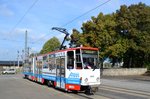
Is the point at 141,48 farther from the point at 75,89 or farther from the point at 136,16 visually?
the point at 75,89

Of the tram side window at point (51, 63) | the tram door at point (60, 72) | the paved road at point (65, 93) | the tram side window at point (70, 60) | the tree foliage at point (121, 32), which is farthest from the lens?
the tree foliage at point (121, 32)

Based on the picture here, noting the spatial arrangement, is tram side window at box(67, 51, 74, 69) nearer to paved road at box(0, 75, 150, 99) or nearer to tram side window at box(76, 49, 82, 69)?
tram side window at box(76, 49, 82, 69)

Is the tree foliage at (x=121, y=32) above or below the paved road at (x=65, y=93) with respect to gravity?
above

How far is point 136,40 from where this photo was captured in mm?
57844

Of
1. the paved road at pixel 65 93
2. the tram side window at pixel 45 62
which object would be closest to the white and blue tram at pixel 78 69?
the paved road at pixel 65 93

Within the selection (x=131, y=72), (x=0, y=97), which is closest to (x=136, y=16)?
(x=131, y=72)

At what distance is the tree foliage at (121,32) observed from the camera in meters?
56.7

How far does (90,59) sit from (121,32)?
3773cm

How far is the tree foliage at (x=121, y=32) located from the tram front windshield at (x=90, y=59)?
33.4 metres

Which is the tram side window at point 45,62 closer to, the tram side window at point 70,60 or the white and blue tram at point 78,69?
the white and blue tram at point 78,69

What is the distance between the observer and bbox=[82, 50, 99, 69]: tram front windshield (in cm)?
2177

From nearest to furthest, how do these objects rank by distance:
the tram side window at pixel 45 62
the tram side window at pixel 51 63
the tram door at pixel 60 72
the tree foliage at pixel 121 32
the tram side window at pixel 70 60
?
the tram side window at pixel 70 60 → the tram door at pixel 60 72 → the tram side window at pixel 51 63 → the tram side window at pixel 45 62 → the tree foliage at pixel 121 32

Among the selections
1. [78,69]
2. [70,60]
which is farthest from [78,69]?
[70,60]

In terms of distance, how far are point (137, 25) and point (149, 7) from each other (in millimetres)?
4376
